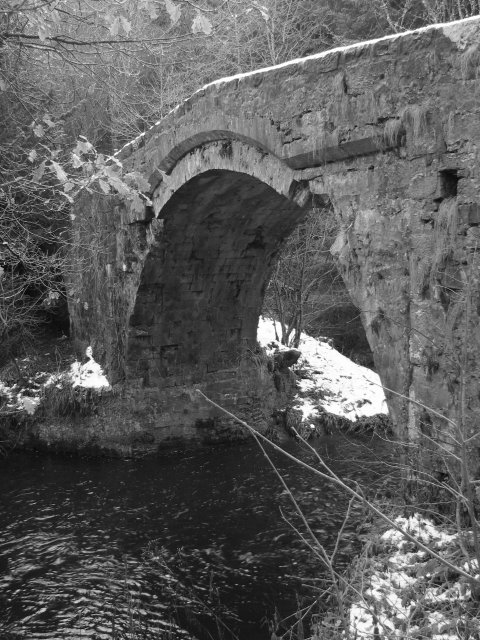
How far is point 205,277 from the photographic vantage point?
355 inches

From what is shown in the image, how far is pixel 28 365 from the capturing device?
9.89 m

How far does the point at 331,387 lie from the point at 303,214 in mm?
2980

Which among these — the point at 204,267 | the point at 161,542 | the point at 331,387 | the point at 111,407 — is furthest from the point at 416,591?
the point at 331,387

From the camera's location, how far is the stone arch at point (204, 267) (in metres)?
7.45

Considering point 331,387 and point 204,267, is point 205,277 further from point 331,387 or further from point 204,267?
point 331,387

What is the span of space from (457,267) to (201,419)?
604 cm

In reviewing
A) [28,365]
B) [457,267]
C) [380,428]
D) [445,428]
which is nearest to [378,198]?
[457,267]

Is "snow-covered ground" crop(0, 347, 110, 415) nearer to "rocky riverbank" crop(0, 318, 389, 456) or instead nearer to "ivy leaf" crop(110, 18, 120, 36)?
"rocky riverbank" crop(0, 318, 389, 456)

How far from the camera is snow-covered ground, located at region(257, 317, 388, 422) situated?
988cm

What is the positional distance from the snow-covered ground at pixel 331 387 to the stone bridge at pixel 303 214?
3.85 ft

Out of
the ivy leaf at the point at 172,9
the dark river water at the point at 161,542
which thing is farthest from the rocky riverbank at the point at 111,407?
the ivy leaf at the point at 172,9

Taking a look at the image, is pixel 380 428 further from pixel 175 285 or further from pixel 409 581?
pixel 409 581

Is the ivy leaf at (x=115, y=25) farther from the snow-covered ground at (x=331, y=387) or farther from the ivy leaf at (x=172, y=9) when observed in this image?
the snow-covered ground at (x=331, y=387)

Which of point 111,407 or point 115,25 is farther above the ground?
point 115,25
